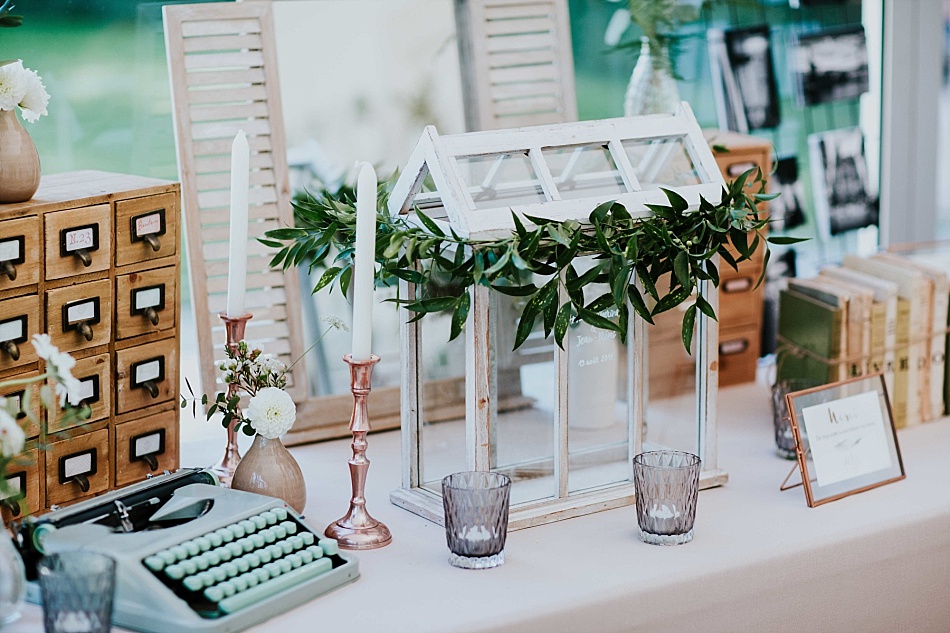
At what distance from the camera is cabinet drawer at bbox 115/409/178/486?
5.37 ft

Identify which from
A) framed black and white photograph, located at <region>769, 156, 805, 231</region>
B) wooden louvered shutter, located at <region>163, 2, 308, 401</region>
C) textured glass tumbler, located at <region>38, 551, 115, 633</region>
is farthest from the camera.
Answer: framed black and white photograph, located at <region>769, 156, 805, 231</region>

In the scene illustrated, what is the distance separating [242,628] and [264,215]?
2.97 feet

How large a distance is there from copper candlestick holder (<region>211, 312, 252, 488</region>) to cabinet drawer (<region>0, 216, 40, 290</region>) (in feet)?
0.87

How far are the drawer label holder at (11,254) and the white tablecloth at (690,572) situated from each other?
0.45 metres

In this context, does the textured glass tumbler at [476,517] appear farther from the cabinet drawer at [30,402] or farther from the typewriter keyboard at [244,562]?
the cabinet drawer at [30,402]

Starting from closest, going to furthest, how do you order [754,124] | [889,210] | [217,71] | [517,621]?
[517,621]
[217,71]
[754,124]
[889,210]

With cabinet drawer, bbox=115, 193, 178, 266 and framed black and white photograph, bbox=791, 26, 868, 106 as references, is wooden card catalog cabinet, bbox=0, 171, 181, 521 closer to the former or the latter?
cabinet drawer, bbox=115, 193, 178, 266

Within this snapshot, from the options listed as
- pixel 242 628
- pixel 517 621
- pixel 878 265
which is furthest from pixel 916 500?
pixel 242 628

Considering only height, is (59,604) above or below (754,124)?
below

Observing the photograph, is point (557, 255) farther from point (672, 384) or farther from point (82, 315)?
point (82, 315)

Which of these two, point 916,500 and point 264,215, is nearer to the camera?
point 916,500

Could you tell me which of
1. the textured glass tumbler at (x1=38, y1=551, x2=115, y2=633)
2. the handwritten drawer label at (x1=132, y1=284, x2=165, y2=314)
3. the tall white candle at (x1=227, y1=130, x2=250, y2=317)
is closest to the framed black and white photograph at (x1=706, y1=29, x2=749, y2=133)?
the tall white candle at (x1=227, y1=130, x2=250, y2=317)

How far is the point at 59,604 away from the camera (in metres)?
1.15

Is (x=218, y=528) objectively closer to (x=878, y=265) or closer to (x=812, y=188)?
(x=878, y=265)
